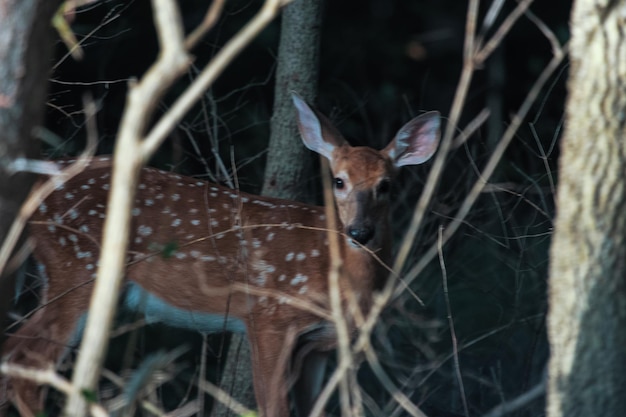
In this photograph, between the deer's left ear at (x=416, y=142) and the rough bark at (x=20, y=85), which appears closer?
the rough bark at (x=20, y=85)

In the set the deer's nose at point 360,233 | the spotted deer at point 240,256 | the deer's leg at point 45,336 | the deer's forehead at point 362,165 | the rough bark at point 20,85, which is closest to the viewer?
the rough bark at point 20,85

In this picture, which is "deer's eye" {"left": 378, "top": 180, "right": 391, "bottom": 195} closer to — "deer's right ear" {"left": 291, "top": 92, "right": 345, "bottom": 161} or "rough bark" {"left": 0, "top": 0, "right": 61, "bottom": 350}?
"deer's right ear" {"left": 291, "top": 92, "right": 345, "bottom": 161}

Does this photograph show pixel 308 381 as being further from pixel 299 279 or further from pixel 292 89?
pixel 292 89

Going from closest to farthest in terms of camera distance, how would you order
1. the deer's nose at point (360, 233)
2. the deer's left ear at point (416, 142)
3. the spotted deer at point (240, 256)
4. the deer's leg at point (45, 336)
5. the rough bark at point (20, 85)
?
the rough bark at point (20, 85) → the deer's leg at point (45, 336) → the deer's nose at point (360, 233) → the spotted deer at point (240, 256) → the deer's left ear at point (416, 142)

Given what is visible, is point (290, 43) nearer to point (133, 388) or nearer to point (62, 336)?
point (62, 336)

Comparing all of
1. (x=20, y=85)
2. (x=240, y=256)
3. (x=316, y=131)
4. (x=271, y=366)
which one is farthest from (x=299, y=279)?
(x=20, y=85)

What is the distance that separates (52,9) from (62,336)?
2.82 metres

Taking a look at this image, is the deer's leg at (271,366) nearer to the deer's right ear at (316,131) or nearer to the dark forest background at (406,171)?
the dark forest background at (406,171)

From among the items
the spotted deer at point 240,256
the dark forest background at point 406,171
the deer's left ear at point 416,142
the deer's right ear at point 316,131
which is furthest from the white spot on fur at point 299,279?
A: the deer's left ear at point 416,142

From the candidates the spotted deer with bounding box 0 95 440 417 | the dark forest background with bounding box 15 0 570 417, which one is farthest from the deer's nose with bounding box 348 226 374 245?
the dark forest background with bounding box 15 0 570 417

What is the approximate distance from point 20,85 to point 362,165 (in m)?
3.02

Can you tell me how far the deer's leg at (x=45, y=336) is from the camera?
6102mm

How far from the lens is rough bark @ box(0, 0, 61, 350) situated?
378cm

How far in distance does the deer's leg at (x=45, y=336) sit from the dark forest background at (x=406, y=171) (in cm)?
40
